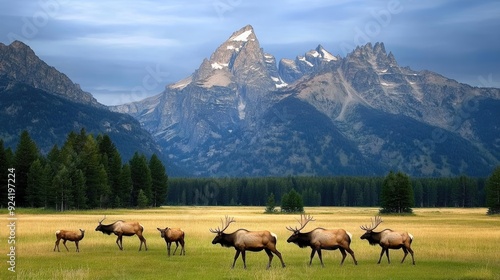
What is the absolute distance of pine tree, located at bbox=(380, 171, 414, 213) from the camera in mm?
111438

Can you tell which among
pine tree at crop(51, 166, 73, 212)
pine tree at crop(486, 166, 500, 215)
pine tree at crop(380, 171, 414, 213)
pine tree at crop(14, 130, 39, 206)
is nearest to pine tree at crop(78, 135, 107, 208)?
pine tree at crop(51, 166, 73, 212)

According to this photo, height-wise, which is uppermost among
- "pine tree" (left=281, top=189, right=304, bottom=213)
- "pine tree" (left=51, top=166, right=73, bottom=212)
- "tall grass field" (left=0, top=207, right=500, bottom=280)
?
"pine tree" (left=51, top=166, right=73, bottom=212)

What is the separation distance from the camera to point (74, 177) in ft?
335

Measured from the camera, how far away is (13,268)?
103 ft

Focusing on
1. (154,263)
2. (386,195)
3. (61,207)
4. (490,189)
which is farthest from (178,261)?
(490,189)

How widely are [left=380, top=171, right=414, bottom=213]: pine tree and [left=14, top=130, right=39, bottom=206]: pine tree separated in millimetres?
62208

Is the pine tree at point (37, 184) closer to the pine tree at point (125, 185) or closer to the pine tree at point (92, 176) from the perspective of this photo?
the pine tree at point (92, 176)

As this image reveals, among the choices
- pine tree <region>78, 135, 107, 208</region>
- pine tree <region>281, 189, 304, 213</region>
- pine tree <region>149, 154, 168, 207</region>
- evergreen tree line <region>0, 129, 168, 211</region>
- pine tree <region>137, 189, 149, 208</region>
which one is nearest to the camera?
evergreen tree line <region>0, 129, 168, 211</region>

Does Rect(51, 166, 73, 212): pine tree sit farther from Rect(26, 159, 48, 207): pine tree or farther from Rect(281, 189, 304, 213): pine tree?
Rect(281, 189, 304, 213): pine tree

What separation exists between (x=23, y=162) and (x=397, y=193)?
6567 cm

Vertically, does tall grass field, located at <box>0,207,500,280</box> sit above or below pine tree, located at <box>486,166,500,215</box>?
below

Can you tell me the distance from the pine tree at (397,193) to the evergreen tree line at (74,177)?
1832 inches

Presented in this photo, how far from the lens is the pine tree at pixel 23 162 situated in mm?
105875

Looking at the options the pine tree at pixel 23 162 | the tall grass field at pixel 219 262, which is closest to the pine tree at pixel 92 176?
the pine tree at pixel 23 162
